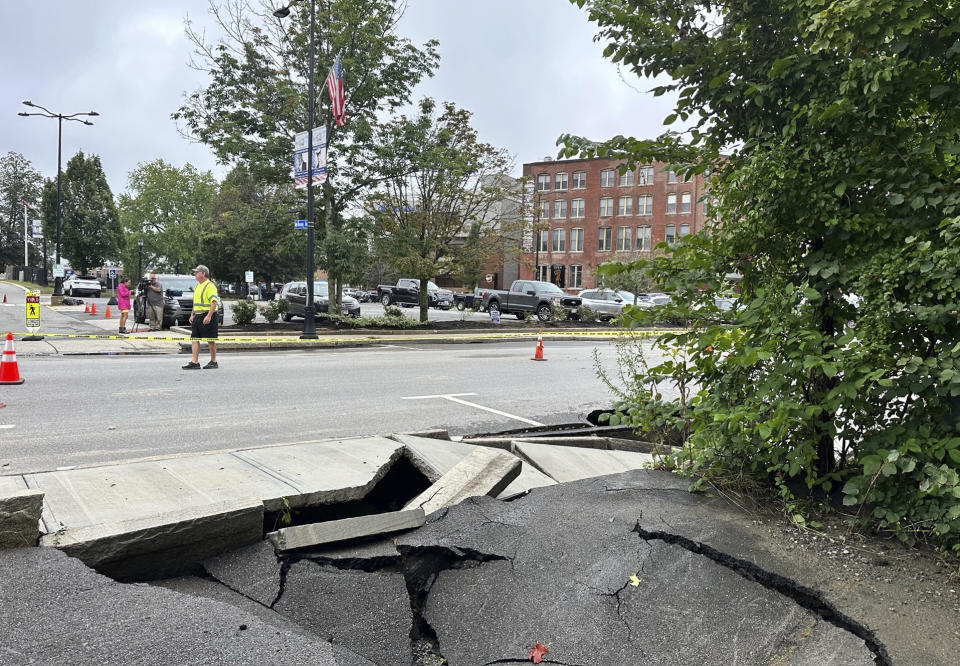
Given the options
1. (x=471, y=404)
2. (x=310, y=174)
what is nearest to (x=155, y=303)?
(x=310, y=174)

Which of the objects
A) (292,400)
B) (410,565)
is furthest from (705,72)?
(292,400)

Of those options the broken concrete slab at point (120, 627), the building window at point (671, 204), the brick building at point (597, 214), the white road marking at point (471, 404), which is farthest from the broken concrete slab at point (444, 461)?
the building window at point (671, 204)

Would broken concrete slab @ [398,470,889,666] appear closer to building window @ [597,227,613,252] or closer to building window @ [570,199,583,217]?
building window @ [597,227,613,252]

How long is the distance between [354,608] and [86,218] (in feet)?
235

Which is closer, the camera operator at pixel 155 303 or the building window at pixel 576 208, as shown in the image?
A: the camera operator at pixel 155 303

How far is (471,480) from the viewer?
4223 mm

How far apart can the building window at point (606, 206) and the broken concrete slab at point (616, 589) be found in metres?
69.0

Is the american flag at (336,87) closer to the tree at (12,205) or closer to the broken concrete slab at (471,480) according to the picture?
the broken concrete slab at (471,480)

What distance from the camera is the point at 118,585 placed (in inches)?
113

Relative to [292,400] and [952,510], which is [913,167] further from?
[292,400]

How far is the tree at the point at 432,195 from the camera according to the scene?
22562 millimetres

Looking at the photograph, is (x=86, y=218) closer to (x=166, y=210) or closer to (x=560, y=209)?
(x=166, y=210)

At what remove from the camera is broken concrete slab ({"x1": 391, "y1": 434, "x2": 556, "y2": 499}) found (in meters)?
4.57

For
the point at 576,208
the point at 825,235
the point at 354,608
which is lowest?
the point at 354,608
